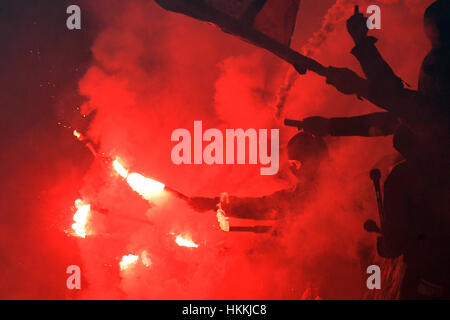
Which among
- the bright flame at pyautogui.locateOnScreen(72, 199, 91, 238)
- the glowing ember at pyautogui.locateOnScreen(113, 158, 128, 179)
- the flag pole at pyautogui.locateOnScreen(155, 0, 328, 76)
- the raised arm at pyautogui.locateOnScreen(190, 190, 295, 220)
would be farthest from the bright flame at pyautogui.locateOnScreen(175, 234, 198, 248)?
the flag pole at pyautogui.locateOnScreen(155, 0, 328, 76)

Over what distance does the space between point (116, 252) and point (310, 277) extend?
274 centimetres

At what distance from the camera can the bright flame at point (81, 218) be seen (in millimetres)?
4875

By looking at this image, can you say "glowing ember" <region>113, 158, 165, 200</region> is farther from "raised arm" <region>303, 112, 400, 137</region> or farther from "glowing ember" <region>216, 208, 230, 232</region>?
"raised arm" <region>303, 112, 400, 137</region>

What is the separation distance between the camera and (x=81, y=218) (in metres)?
4.89

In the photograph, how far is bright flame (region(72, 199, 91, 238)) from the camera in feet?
16.0

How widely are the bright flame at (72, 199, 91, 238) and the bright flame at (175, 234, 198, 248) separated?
127cm

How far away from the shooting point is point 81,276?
5344 millimetres

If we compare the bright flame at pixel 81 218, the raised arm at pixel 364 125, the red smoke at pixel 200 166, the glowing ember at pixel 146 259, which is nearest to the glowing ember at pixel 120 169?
the red smoke at pixel 200 166

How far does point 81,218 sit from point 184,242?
4.60 feet

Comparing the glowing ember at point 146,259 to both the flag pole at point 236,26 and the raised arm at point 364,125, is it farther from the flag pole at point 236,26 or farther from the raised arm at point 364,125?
the flag pole at point 236,26

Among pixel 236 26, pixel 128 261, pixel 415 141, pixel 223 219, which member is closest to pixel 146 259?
pixel 128 261
